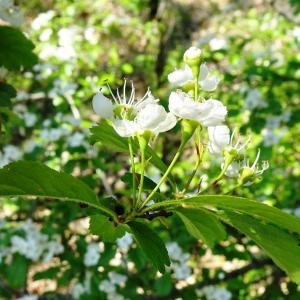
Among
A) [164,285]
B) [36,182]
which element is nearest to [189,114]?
[36,182]

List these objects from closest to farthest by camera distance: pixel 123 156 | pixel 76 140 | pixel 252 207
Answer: pixel 252 207 < pixel 76 140 < pixel 123 156

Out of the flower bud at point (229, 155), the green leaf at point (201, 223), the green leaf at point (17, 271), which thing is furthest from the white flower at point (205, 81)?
the green leaf at point (17, 271)

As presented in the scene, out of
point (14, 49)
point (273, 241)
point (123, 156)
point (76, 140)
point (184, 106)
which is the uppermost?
point (123, 156)

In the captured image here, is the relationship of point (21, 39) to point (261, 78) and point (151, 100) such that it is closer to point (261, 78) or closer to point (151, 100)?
point (151, 100)

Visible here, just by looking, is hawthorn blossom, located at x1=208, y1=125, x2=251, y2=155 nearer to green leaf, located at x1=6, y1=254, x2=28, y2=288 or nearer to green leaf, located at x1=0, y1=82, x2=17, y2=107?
green leaf, located at x1=0, y1=82, x2=17, y2=107

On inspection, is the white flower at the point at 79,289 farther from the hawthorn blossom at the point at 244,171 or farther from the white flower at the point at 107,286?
the hawthorn blossom at the point at 244,171

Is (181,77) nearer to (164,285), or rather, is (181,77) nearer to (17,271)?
(164,285)

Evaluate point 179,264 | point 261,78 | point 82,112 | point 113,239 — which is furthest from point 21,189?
point 82,112
